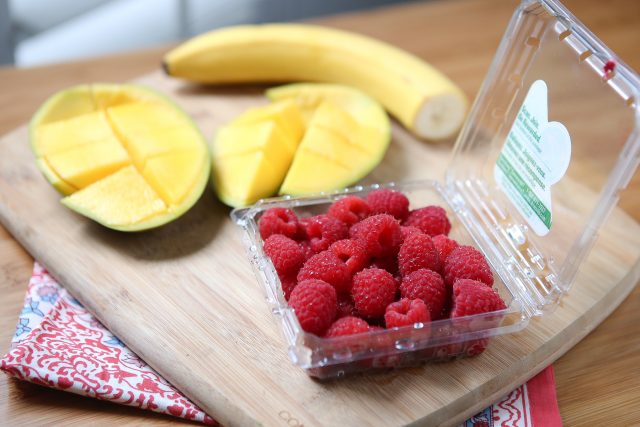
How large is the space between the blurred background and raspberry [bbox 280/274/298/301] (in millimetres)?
1321

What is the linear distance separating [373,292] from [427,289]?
9 cm

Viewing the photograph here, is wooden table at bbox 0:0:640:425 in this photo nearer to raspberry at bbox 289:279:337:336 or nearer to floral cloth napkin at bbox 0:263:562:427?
floral cloth napkin at bbox 0:263:562:427

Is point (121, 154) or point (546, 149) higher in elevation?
point (546, 149)

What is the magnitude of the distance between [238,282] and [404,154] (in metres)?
0.57

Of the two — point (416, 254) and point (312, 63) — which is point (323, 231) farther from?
point (312, 63)

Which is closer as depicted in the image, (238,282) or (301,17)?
(238,282)

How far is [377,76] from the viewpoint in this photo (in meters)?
1.89

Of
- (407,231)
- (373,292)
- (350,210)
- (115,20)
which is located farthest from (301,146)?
(115,20)

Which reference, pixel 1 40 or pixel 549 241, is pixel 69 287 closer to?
pixel 549 241

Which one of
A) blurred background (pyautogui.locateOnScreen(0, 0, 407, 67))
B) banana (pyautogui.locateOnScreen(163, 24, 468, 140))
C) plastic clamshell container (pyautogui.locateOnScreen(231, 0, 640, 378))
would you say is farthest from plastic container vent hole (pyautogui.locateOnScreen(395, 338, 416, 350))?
blurred background (pyautogui.locateOnScreen(0, 0, 407, 67))

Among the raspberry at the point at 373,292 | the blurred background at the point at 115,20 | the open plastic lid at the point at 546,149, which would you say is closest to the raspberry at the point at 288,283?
the raspberry at the point at 373,292

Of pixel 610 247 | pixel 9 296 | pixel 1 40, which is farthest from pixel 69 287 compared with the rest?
pixel 1 40

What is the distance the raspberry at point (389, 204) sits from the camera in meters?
1.41

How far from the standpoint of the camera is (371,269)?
124 centimetres
